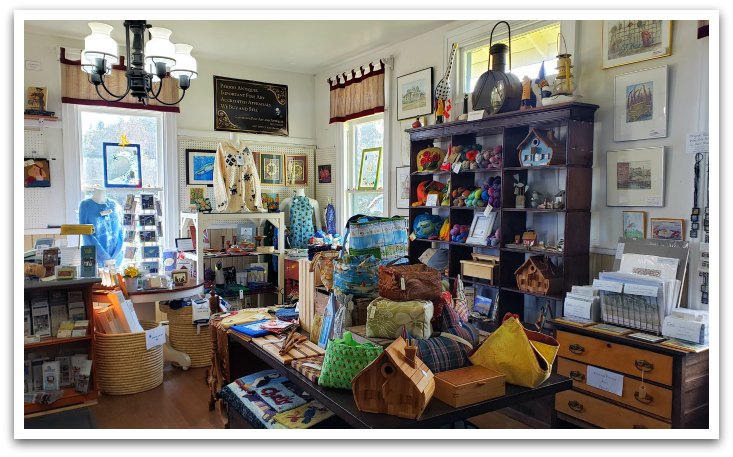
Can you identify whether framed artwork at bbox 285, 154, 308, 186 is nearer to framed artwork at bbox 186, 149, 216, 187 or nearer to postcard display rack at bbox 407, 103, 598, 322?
framed artwork at bbox 186, 149, 216, 187

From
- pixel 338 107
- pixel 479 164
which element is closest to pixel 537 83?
pixel 479 164

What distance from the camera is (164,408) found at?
3541 mm

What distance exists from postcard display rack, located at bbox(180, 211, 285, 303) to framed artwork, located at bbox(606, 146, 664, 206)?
3324 mm

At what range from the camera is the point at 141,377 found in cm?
385

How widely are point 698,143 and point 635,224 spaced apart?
1.93ft

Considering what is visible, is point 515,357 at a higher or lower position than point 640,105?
lower

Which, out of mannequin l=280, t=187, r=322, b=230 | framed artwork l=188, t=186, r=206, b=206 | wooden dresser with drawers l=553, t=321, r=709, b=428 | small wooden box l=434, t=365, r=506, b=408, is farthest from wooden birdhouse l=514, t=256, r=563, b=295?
framed artwork l=188, t=186, r=206, b=206

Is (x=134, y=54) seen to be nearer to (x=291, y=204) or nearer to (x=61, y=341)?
(x=61, y=341)

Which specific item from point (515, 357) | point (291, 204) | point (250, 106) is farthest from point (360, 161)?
point (515, 357)

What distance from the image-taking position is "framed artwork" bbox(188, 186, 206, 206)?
5.87 meters

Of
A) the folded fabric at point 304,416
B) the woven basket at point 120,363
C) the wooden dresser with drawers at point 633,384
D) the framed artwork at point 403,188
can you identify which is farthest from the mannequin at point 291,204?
the folded fabric at point 304,416
